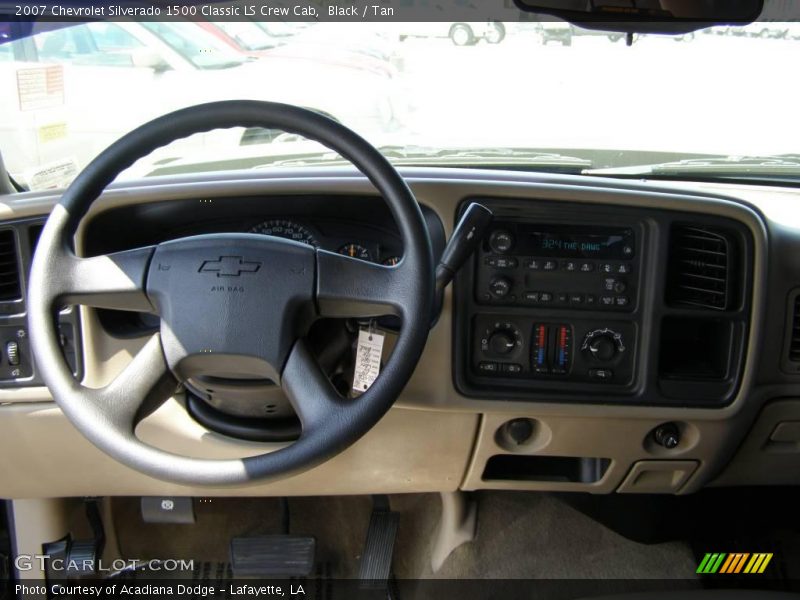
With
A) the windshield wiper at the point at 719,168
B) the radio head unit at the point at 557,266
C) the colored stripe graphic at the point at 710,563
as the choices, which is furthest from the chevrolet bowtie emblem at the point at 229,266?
the colored stripe graphic at the point at 710,563

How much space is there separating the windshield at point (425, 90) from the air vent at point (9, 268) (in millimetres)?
325

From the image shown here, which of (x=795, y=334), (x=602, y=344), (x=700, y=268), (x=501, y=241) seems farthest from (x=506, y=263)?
(x=795, y=334)

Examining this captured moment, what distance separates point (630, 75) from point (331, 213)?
1.06 m

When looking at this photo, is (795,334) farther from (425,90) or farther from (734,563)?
(425,90)

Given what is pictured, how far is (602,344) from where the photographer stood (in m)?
1.71

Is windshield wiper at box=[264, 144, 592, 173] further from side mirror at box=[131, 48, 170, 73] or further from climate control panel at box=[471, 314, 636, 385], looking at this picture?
side mirror at box=[131, 48, 170, 73]

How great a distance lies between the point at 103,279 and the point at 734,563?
6.22ft

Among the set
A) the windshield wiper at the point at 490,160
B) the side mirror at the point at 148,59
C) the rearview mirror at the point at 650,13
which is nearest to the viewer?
the rearview mirror at the point at 650,13

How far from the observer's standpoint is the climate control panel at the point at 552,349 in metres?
1.71

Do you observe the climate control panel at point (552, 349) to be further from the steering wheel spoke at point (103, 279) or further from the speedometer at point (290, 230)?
the steering wheel spoke at point (103, 279)

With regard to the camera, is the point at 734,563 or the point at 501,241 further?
the point at 734,563

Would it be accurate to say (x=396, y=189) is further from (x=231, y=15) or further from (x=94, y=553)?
(x=94, y=553)

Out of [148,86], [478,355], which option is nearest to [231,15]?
[148,86]

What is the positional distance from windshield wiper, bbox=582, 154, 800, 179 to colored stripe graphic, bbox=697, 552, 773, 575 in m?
1.08
